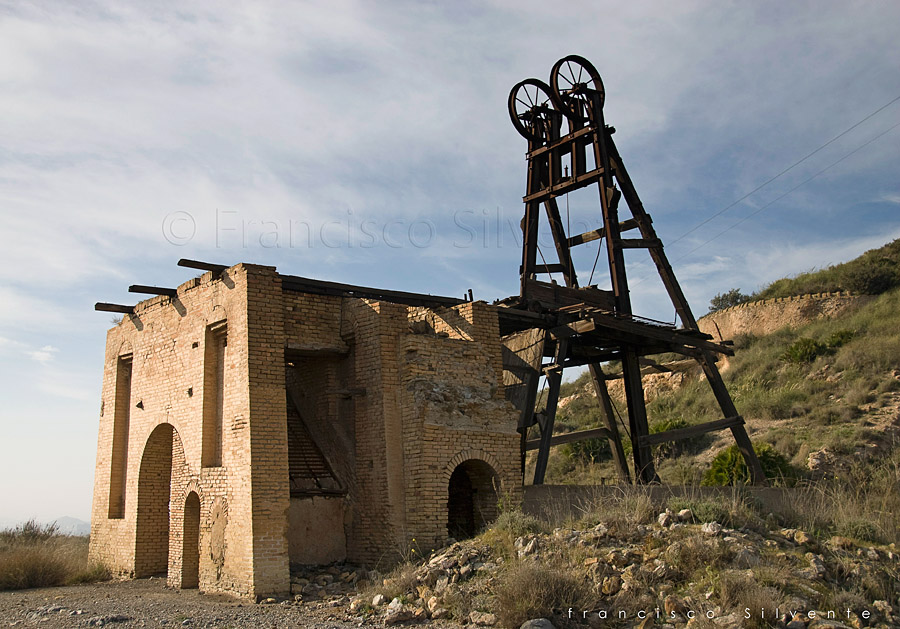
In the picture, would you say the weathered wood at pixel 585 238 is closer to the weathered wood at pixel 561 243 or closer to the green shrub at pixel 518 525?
the weathered wood at pixel 561 243

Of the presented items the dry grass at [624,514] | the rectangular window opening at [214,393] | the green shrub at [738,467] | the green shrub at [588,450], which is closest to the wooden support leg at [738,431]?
the green shrub at [738,467]

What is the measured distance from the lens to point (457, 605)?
855cm

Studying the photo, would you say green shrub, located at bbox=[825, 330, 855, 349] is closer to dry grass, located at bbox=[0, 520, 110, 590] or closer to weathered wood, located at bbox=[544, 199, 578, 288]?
weathered wood, located at bbox=[544, 199, 578, 288]

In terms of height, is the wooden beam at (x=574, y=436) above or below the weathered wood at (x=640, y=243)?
below

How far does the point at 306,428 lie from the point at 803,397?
17538 millimetres

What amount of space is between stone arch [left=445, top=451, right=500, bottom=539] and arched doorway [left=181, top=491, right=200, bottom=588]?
3.93 meters

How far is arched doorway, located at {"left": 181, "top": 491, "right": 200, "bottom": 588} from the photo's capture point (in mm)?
11945

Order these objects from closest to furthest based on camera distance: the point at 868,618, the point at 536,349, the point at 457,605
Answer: the point at 868,618 → the point at 457,605 → the point at 536,349

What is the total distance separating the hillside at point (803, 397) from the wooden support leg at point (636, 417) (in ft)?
7.95

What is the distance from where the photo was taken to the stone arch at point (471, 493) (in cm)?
1193

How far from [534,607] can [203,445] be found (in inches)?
237

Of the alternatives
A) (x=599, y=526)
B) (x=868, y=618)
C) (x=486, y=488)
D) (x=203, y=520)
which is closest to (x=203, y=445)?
(x=203, y=520)

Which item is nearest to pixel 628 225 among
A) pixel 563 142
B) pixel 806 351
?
pixel 563 142

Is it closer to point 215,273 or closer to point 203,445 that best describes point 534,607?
point 203,445
